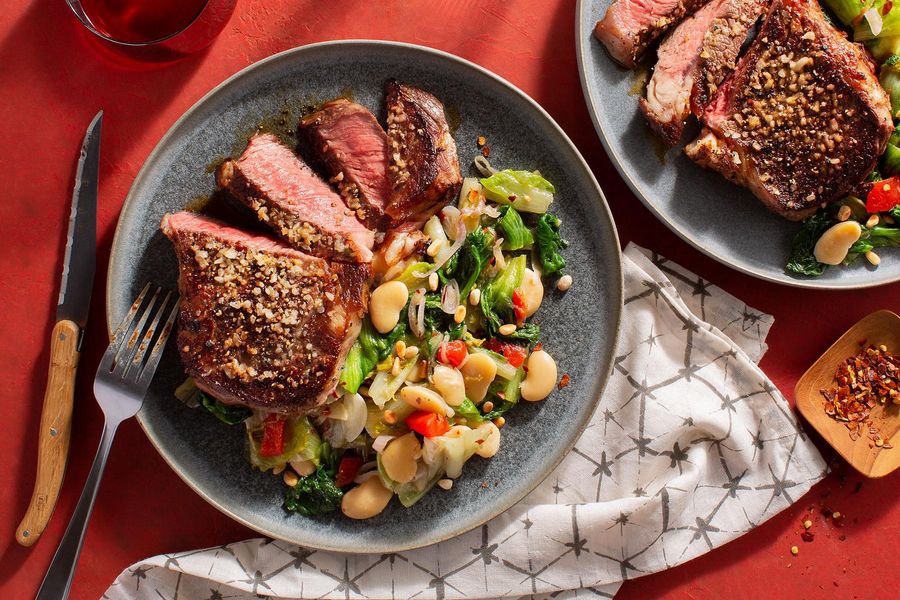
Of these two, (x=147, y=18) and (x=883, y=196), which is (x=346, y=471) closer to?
(x=147, y=18)

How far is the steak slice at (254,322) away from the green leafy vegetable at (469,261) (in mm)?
626

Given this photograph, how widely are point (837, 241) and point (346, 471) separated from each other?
2.69 metres

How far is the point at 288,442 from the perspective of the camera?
11.0ft

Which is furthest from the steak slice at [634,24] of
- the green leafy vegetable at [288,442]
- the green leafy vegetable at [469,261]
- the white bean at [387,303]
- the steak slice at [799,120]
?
the green leafy vegetable at [288,442]

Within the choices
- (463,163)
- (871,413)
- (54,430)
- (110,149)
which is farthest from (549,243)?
(54,430)

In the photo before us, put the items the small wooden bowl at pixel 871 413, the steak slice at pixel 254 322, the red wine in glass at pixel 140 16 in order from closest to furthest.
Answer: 1. the steak slice at pixel 254 322
2. the red wine in glass at pixel 140 16
3. the small wooden bowl at pixel 871 413

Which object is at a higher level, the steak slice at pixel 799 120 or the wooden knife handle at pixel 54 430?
the steak slice at pixel 799 120

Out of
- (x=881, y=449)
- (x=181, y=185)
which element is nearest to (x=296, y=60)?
(x=181, y=185)

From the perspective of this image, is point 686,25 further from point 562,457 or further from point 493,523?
point 493,523

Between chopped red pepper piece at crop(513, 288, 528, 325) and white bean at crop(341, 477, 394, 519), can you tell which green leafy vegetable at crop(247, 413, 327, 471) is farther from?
chopped red pepper piece at crop(513, 288, 528, 325)

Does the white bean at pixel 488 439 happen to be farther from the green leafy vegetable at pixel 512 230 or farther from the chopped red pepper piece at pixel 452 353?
the green leafy vegetable at pixel 512 230

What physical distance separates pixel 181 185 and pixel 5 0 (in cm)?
141

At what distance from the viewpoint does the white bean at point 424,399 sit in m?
3.26

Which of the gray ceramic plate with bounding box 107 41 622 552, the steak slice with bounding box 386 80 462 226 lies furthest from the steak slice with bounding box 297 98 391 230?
the gray ceramic plate with bounding box 107 41 622 552
